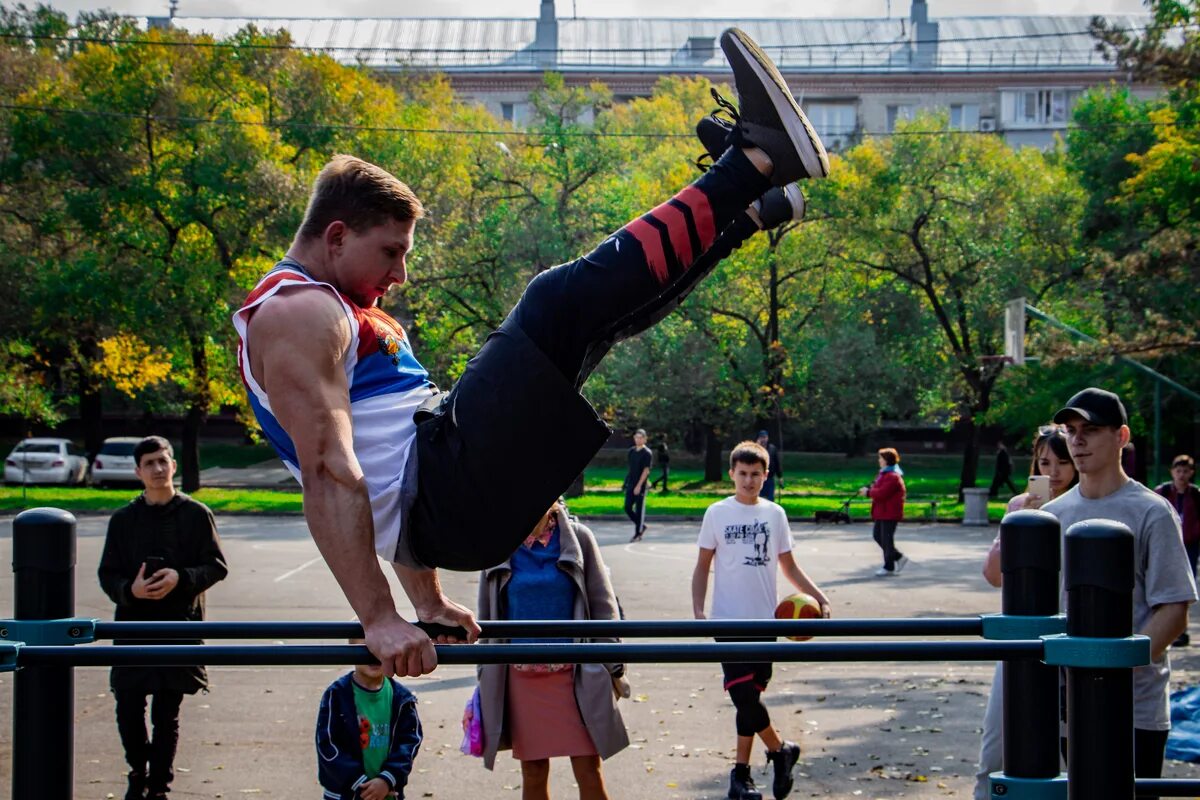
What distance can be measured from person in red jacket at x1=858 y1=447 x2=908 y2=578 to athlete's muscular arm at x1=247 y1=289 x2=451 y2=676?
1575 cm

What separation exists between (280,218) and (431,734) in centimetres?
2409

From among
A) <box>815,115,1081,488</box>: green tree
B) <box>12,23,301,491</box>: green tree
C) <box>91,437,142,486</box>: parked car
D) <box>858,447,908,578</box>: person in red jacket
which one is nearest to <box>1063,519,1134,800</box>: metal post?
<box>858,447,908,578</box>: person in red jacket

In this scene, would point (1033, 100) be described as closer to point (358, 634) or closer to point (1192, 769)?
point (1192, 769)

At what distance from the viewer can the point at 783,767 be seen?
7.55 m

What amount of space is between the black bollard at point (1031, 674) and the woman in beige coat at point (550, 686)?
380 cm

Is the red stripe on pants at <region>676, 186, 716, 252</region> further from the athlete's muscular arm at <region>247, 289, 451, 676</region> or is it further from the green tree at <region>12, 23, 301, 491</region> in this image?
the green tree at <region>12, 23, 301, 491</region>

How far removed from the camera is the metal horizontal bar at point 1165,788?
254cm

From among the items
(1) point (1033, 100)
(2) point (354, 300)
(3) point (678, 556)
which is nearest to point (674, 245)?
(2) point (354, 300)

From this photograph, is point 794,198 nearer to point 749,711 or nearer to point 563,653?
point 563,653

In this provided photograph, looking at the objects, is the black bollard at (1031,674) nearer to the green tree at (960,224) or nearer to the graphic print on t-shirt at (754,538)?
the graphic print on t-shirt at (754,538)

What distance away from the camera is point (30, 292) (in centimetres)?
3152

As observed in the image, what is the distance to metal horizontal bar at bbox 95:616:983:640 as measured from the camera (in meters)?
2.72

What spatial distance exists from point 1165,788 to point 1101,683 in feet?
1.72

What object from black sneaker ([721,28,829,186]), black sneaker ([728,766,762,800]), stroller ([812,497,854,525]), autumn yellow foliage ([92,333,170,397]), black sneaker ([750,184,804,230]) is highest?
autumn yellow foliage ([92,333,170,397])
